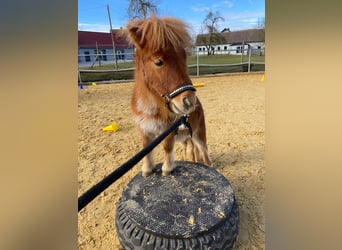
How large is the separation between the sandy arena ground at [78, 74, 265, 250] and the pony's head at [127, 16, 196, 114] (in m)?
0.52

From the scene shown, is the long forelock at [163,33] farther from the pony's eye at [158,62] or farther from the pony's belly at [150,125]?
the pony's belly at [150,125]

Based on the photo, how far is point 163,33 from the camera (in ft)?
2.14

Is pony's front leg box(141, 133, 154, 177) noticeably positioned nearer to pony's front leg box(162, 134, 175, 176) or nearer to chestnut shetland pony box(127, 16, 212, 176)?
pony's front leg box(162, 134, 175, 176)

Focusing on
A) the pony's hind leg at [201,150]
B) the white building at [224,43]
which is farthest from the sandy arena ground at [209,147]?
the white building at [224,43]

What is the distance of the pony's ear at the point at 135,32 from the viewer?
67 centimetres

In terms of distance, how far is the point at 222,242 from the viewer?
66cm

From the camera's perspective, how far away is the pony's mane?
652 millimetres

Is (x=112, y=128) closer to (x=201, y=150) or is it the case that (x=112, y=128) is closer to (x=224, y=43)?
(x=201, y=150)

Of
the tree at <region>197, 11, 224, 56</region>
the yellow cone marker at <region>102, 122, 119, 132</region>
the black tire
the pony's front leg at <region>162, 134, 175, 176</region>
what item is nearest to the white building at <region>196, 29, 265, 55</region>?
the tree at <region>197, 11, 224, 56</region>
